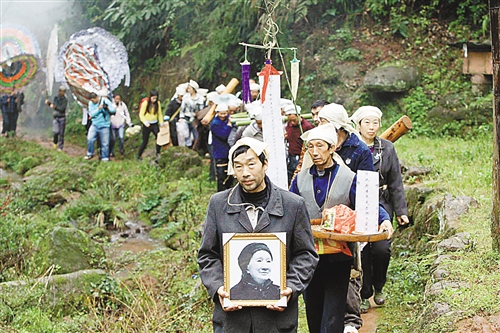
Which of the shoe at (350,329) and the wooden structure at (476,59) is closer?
the shoe at (350,329)

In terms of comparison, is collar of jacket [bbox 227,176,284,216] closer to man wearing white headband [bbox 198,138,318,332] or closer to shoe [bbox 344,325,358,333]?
man wearing white headband [bbox 198,138,318,332]

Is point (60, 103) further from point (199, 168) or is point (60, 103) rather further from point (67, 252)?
point (67, 252)

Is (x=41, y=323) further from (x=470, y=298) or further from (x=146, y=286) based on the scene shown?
(x=470, y=298)

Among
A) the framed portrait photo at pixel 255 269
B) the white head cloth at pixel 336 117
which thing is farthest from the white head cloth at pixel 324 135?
the framed portrait photo at pixel 255 269

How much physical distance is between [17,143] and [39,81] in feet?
24.6

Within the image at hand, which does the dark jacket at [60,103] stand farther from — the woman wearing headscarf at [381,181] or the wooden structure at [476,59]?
the woman wearing headscarf at [381,181]

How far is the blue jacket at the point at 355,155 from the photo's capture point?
5516 mm

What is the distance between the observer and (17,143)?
61.3 ft

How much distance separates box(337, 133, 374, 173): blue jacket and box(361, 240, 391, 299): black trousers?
103 cm

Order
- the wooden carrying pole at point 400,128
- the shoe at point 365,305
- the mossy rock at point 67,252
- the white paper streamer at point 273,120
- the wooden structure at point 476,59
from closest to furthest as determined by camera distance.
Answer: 1. the shoe at point 365,305
2. the white paper streamer at point 273,120
3. the wooden carrying pole at point 400,128
4. the mossy rock at point 67,252
5. the wooden structure at point 476,59

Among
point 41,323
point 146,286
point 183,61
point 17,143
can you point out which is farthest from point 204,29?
point 41,323

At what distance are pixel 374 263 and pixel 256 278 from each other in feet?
9.29

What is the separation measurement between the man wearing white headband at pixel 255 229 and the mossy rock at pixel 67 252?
16.0ft

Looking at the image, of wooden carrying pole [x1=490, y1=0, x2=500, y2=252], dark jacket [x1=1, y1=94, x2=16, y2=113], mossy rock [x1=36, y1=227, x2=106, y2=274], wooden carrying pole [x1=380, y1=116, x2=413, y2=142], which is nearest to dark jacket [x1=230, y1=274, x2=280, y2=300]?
wooden carrying pole [x1=490, y1=0, x2=500, y2=252]
